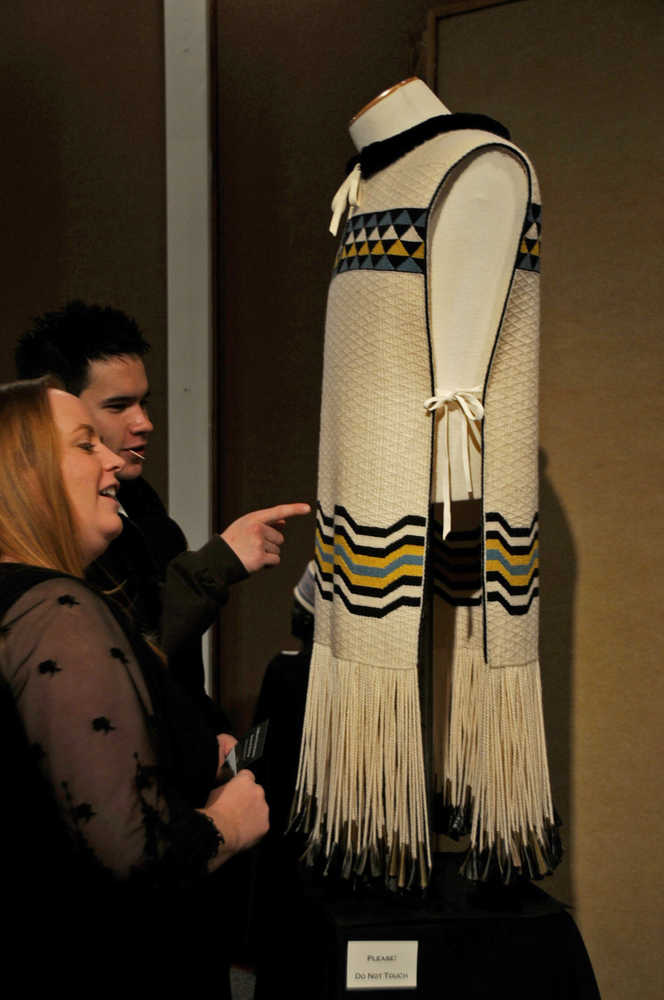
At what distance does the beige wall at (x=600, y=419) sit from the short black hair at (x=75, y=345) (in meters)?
0.81

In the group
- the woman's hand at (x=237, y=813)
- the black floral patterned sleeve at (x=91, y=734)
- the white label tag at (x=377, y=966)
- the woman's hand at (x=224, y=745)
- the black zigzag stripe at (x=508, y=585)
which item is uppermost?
the black zigzag stripe at (x=508, y=585)

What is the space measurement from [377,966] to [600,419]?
109 cm

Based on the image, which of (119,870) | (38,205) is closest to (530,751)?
A: (119,870)

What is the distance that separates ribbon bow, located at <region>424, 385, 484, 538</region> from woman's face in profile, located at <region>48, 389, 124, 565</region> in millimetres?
429

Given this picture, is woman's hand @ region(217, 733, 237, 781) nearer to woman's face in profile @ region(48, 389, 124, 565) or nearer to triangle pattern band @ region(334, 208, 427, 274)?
woman's face in profile @ region(48, 389, 124, 565)

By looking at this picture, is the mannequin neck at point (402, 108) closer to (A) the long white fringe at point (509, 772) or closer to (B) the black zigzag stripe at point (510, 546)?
(B) the black zigzag stripe at point (510, 546)

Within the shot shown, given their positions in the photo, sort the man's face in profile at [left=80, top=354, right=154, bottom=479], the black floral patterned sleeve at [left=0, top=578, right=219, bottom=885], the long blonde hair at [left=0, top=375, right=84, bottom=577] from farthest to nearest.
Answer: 1. the man's face in profile at [left=80, top=354, right=154, bottom=479]
2. the long blonde hair at [left=0, top=375, right=84, bottom=577]
3. the black floral patterned sleeve at [left=0, top=578, right=219, bottom=885]

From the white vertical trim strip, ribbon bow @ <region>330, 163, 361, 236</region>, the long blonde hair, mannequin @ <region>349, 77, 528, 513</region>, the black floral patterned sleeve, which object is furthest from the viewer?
the white vertical trim strip

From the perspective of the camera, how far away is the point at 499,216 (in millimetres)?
1278

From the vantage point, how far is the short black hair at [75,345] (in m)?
1.77

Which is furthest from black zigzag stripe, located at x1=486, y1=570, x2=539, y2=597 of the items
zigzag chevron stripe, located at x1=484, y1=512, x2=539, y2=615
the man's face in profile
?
the man's face in profile

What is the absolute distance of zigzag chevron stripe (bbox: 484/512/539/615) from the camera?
51.1 inches

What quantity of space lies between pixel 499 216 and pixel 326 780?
2.59 ft

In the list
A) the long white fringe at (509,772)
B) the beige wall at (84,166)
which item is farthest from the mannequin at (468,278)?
the beige wall at (84,166)
